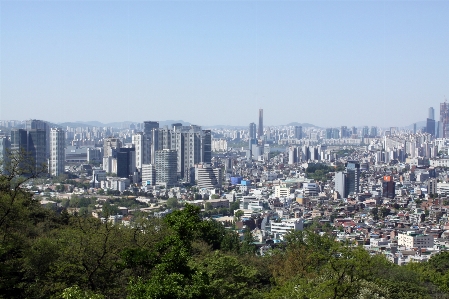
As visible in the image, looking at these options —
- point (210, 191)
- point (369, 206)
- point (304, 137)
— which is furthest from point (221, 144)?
point (369, 206)

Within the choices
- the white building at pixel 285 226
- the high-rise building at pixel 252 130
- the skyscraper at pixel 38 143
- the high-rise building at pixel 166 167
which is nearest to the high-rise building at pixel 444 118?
the high-rise building at pixel 252 130

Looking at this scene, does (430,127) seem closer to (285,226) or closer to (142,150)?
(142,150)


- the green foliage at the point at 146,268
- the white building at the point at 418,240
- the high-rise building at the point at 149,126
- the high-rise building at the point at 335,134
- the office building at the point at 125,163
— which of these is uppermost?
the high-rise building at the point at 149,126

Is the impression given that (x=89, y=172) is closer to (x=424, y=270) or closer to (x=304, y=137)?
(x=424, y=270)

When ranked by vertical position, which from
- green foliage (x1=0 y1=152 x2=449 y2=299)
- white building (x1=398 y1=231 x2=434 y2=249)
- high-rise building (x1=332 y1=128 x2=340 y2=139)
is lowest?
white building (x1=398 y1=231 x2=434 y2=249)

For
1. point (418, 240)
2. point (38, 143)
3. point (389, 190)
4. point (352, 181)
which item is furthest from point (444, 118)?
point (418, 240)

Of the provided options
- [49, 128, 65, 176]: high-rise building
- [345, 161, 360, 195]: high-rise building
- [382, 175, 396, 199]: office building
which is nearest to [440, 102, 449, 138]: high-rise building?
[345, 161, 360, 195]: high-rise building

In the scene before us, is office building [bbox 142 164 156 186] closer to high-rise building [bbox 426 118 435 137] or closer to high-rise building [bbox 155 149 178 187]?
high-rise building [bbox 155 149 178 187]

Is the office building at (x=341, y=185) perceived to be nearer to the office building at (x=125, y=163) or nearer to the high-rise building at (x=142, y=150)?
the office building at (x=125, y=163)
